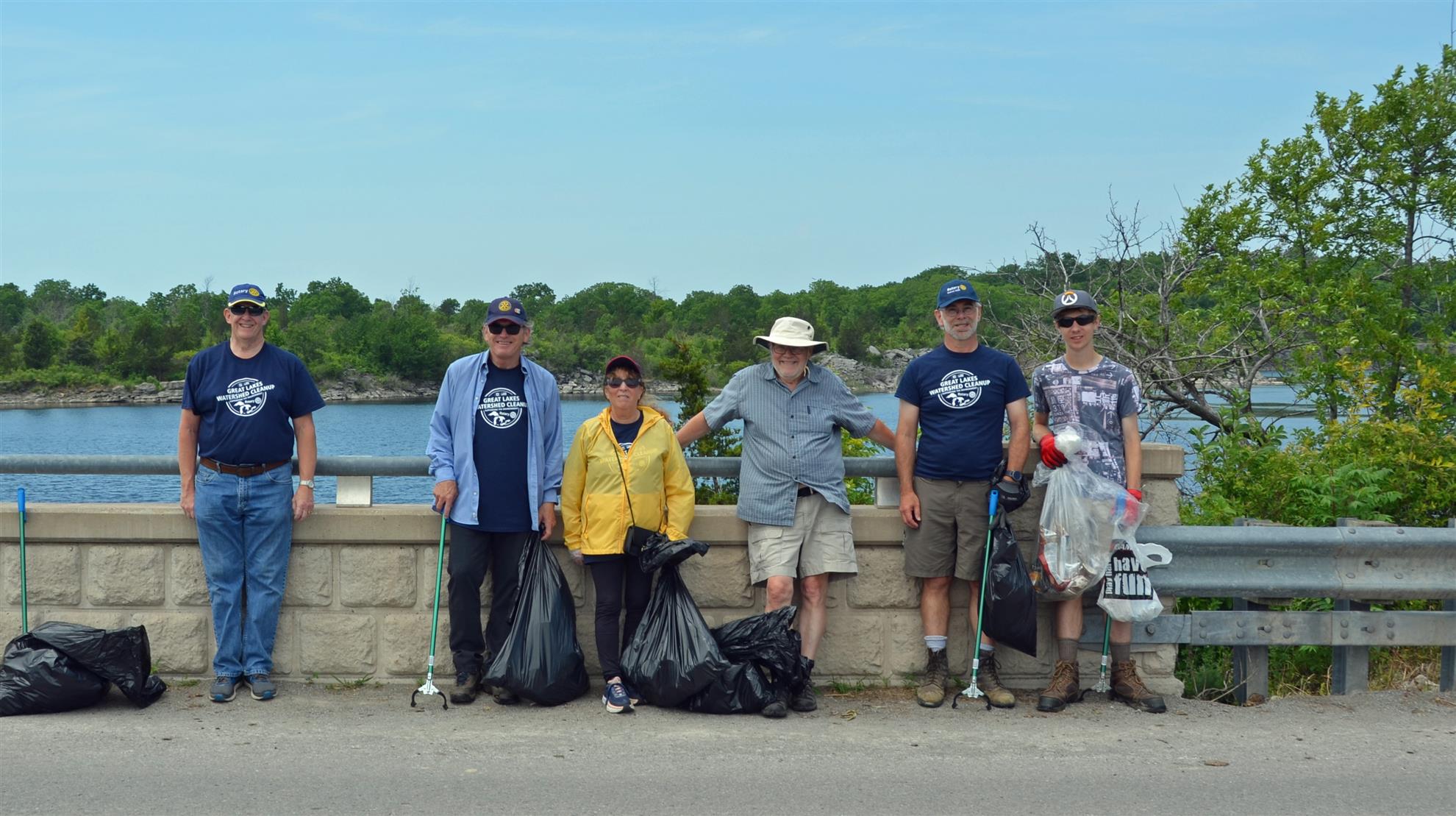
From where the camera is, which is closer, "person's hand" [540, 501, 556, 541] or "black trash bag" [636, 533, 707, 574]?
"black trash bag" [636, 533, 707, 574]

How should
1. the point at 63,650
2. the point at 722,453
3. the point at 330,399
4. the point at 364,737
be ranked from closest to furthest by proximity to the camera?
1. the point at 364,737
2. the point at 63,650
3. the point at 722,453
4. the point at 330,399

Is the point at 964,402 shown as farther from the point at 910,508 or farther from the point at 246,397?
the point at 246,397

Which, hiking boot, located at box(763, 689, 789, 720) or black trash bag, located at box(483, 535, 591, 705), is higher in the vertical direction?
black trash bag, located at box(483, 535, 591, 705)

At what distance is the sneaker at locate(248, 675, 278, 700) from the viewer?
5520 mm

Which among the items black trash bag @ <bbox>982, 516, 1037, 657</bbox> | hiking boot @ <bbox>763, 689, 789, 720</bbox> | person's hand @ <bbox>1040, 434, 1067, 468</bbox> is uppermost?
person's hand @ <bbox>1040, 434, 1067, 468</bbox>

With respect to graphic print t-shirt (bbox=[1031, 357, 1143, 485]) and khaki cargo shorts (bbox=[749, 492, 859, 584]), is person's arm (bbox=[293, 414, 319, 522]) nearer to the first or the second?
khaki cargo shorts (bbox=[749, 492, 859, 584])

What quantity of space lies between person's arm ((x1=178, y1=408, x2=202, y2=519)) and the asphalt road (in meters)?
0.91

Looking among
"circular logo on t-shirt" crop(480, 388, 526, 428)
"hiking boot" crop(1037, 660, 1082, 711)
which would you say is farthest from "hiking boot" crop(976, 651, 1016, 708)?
"circular logo on t-shirt" crop(480, 388, 526, 428)

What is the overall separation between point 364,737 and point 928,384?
9.61 ft

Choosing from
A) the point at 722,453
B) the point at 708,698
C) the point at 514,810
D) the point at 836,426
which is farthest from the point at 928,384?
the point at 722,453

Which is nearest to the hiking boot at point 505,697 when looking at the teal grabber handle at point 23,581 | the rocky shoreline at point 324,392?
the teal grabber handle at point 23,581

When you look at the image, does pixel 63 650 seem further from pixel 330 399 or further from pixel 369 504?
pixel 330 399

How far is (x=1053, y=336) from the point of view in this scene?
564 inches

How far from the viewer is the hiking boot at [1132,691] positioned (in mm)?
5480
